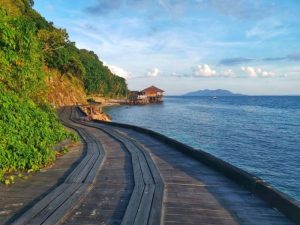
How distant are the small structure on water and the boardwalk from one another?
432ft

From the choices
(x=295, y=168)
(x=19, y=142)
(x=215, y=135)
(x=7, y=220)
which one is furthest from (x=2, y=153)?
(x=215, y=135)

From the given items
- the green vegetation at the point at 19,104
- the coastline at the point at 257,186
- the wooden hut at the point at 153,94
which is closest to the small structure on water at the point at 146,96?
the wooden hut at the point at 153,94

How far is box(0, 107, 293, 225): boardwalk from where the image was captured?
530 cm

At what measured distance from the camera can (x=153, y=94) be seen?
513ft

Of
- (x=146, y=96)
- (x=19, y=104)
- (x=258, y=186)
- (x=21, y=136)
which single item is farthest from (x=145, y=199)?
(x=146, y=96)

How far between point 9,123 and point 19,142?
538 mm

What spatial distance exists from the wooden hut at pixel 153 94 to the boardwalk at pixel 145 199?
14191 cm

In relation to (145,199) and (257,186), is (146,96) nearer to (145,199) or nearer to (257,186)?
(257,186)

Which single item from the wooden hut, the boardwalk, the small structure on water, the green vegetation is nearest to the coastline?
the boardwalk

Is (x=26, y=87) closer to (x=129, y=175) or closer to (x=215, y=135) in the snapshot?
(x=129, y=175)

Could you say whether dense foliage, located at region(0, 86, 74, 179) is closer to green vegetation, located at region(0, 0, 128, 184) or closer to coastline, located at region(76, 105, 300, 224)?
green vegetation, located at region(0, 0, 128, 184)

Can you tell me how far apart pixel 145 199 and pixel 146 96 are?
469 feet

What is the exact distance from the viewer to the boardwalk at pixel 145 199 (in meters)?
5.30

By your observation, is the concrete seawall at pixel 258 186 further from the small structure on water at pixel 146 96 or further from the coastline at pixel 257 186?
the small structure on water at pixel 146 96
